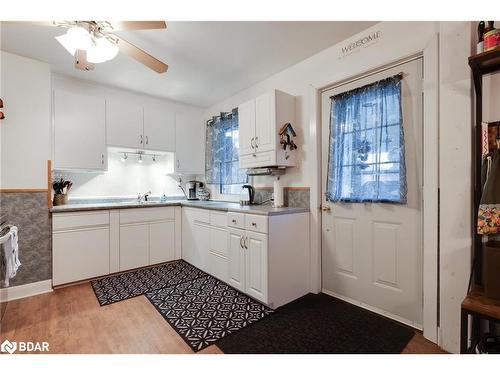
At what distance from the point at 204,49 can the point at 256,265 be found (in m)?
2.17

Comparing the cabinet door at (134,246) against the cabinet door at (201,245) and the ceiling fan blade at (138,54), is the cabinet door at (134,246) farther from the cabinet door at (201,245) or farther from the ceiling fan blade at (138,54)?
the ceiling fan blade at (138,54)

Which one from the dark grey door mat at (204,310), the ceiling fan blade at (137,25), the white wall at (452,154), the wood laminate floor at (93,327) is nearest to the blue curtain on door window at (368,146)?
the white wall at (452,154)

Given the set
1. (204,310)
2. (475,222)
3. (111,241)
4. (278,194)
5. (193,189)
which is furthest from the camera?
(193,189)

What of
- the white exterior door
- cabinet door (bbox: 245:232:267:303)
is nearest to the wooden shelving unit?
the white exterior door

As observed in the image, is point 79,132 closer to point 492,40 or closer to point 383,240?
point 383,240

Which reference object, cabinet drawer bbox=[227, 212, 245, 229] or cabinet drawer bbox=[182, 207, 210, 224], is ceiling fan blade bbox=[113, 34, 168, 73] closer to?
cabinet drawer bbox=[227, 212, 245, 229]

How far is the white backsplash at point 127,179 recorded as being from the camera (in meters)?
3.29

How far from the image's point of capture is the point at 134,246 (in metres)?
3.15

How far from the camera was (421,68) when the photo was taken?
1772 mm

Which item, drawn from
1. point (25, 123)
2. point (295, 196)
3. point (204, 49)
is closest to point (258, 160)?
point (295, 196)

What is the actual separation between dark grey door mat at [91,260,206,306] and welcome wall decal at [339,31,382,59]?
292cm

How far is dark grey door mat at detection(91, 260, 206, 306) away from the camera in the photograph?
2.47m
